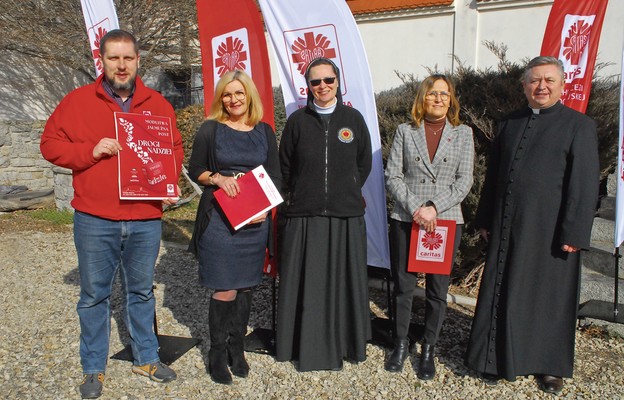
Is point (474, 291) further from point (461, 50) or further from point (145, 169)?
point (461, 50)

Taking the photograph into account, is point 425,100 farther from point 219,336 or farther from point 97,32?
point 97,32

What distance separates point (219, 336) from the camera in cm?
379

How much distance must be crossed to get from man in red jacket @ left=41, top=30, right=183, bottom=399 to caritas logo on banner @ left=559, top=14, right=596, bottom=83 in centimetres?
342

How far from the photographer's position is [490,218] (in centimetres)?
387

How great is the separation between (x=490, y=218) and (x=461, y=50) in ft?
35.5

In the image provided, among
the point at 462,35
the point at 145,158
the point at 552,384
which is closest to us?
the point at 145,158

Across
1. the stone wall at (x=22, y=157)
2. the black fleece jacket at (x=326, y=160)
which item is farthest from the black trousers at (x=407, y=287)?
the stone wall at (x=22, y=157)

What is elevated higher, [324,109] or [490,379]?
[324,109]

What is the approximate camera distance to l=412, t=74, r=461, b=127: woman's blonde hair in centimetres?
375

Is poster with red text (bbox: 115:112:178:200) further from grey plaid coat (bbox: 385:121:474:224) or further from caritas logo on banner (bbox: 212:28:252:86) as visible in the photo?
grey plaid coat (bbox: 385:121:474:224)

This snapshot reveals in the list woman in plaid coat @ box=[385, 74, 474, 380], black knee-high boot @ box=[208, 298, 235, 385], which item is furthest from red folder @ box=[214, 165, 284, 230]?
woman in plaid coat @ box=[385, 74, 474, 380]

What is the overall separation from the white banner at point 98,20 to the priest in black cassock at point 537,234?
303 centimetres

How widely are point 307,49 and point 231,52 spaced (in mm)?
683

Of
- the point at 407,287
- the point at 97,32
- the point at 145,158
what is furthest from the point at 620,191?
the point at 97,32
